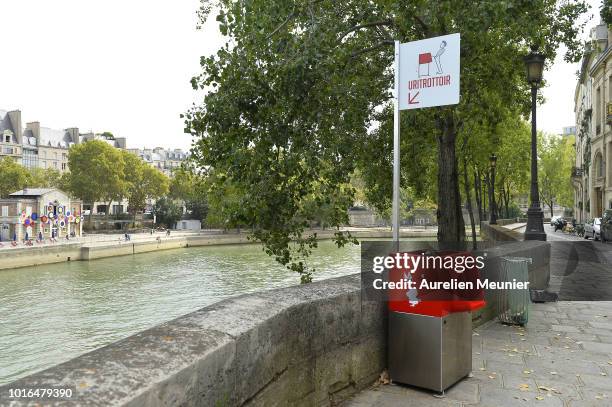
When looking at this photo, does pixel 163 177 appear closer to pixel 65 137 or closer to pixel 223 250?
pixel 223 250

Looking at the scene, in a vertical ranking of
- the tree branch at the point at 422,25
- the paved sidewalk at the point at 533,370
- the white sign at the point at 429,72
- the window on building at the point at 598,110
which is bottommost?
the paved sidewalk at the point at 533,370

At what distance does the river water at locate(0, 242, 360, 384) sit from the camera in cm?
1864

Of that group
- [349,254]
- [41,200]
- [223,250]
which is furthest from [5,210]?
[349,254]

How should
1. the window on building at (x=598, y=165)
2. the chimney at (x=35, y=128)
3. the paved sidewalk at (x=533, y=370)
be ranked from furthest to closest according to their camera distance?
the chimney at (x=35, y=128) → the window on building at (x=598, y=165) → the paved sidewalk at (x=533, y=370)

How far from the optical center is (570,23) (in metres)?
11.0

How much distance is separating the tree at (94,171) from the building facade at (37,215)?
7478 mm

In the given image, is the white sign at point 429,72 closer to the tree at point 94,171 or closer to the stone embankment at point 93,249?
the stone embankment at point 93,249

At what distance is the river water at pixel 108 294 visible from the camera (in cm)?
1864

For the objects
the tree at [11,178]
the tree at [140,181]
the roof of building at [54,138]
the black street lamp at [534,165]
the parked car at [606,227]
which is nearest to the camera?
the black street lamp at [534,165]

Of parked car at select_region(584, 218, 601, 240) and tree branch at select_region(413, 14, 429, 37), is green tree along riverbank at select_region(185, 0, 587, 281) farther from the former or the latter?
parked car at select_region(584, 218, 601, 240)

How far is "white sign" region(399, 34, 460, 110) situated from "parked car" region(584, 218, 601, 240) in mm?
28192

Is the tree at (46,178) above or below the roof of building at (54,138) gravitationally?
below

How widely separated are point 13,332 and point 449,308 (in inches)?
831

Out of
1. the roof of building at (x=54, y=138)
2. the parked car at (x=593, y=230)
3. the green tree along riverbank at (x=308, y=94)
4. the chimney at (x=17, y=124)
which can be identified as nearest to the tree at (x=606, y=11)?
the green tree along riverbank at (x=308, y=94)
